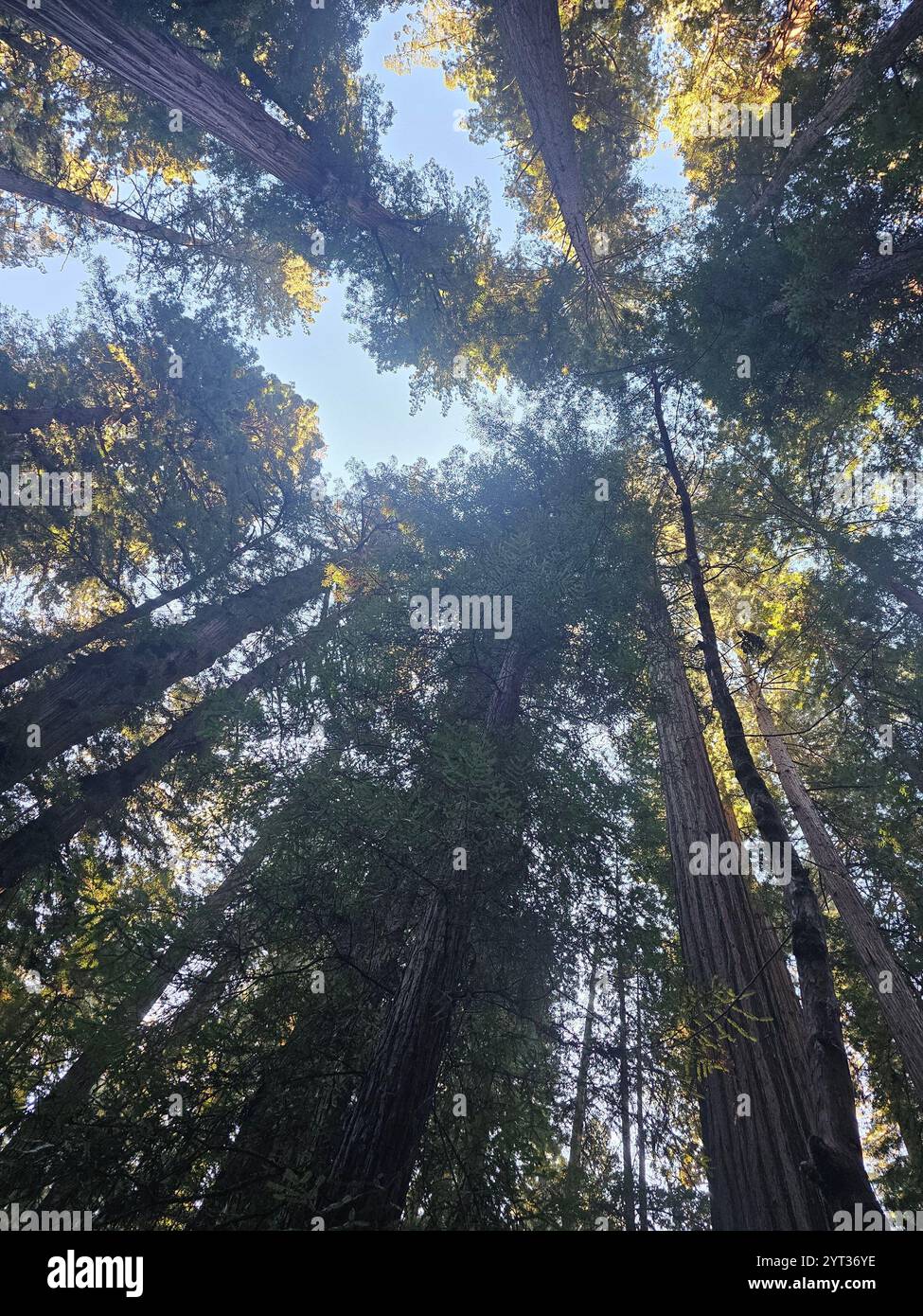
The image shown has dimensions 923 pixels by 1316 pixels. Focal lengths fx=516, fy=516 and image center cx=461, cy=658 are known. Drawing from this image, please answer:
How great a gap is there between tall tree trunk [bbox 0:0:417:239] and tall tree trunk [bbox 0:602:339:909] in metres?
7.91

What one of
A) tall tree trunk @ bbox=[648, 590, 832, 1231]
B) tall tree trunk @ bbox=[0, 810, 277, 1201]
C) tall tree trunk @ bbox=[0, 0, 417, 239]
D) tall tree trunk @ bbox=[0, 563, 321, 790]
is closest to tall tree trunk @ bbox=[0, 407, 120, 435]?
tall tree trunk @ bbox=[0, 563, 321, 790]

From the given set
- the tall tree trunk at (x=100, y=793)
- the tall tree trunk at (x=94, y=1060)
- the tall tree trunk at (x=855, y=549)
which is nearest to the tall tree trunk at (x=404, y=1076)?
the tall tree trunk at (x=94, y=1060)

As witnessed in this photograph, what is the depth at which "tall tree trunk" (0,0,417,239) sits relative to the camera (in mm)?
6484

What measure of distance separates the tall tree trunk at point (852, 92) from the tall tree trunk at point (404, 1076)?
10.3 metres

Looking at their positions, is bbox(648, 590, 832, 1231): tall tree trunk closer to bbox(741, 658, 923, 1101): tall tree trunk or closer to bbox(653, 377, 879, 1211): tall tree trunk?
bbox(653, 377, 879, 1211): tall tree trunk

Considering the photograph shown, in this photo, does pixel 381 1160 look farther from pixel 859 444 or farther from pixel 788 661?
pixel 859 444

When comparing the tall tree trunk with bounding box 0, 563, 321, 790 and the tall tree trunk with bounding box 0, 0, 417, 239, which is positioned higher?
the tall tree trunk with bounding box 0, 0, 417, 239

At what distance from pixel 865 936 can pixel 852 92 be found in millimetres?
11807

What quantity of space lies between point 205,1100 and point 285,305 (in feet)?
56.4

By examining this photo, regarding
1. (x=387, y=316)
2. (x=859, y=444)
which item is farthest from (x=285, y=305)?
(x=859, y=444)

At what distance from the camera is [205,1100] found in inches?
149

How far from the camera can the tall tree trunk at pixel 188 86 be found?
21.3 feet

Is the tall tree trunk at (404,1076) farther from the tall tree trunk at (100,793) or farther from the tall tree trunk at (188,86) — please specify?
the tall tree trunk at (188,86)

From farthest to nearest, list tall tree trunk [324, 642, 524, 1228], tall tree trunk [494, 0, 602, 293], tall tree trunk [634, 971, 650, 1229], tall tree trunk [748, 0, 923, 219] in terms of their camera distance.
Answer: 1. tall tree trunk [494, 0, 602, 293]
2. tall tree trunk [748, 0, 923, 219]
3. tall tree trunk [634, 971, 650, 1229]
4. tall tree trunk [324, 642, 524, 1228]
